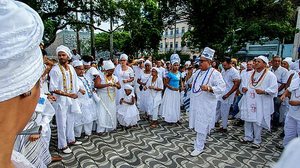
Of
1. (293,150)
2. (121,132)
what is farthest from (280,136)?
(293,150)

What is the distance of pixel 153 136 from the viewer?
594 cm

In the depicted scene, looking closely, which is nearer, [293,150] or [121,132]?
[293,150]

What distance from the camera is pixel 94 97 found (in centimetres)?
593

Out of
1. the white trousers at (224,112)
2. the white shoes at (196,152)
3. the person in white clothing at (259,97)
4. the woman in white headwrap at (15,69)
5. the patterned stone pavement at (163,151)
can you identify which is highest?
the woman in white headwrap at (15,69)

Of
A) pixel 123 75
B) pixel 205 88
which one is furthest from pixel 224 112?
pixel 123 75

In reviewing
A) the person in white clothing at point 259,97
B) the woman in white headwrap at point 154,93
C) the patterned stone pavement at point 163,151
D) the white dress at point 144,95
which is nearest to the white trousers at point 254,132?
the person in white clothing at point 259,97

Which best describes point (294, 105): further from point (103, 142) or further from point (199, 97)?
point (103, 142)

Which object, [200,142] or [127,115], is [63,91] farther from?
[200,142]

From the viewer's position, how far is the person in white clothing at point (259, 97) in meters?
5.12

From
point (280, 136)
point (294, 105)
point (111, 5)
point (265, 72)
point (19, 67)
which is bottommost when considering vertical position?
point (280, 136)

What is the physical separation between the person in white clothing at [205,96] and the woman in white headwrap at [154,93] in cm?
206

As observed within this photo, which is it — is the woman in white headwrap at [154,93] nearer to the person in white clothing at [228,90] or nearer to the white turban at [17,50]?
the person in white clothing at [228,90]

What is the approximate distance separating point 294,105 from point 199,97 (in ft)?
5.40

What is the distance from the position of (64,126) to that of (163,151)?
1.93 meters
